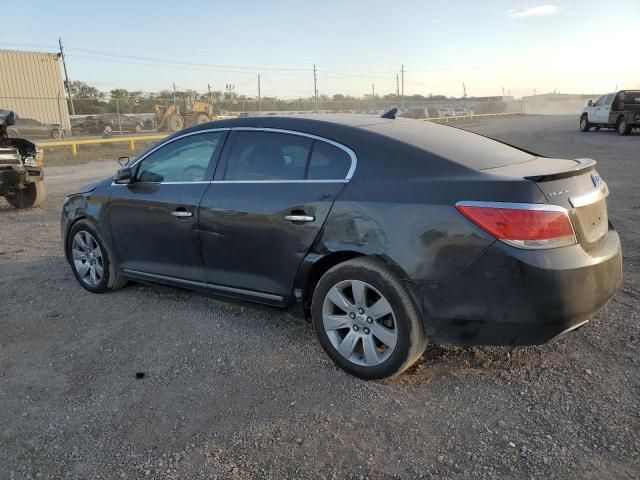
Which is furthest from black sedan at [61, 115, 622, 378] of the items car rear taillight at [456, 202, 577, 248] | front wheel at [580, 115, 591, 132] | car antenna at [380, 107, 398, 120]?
front wheel at [580, 115, 591, 132]

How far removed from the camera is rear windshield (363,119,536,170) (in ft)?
10.6

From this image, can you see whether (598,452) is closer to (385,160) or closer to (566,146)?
(385,160)

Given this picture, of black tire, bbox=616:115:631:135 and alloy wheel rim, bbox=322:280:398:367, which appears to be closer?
alloy wheel rim, bbox=322:280:398:367

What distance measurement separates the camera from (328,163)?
3488 mm

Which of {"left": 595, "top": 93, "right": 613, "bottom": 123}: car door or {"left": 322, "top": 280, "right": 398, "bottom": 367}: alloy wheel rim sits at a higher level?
{"left": 595, "top": 93, "right": 613, "bottom": 123}: car door

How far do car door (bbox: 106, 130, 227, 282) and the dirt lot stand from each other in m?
0.47

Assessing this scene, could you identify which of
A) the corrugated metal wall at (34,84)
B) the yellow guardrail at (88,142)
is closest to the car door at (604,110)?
the yellow guardrail at (88,142)

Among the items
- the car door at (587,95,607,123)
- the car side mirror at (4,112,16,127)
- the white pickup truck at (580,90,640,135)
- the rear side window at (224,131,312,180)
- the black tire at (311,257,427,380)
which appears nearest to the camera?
the black tire at (311,257,427,380)

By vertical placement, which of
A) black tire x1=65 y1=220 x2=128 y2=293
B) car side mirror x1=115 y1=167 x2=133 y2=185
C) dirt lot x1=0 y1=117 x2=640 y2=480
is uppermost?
car side mirror x1=115 y1=167 x2=133 y2=185

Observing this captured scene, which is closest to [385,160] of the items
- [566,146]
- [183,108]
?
[566,146]

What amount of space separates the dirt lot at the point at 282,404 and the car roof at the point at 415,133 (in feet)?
4.24

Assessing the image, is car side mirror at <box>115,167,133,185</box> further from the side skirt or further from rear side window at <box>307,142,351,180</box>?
rear side window at <box>307,142,351,180</box>

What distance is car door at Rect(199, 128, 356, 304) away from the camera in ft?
11.4

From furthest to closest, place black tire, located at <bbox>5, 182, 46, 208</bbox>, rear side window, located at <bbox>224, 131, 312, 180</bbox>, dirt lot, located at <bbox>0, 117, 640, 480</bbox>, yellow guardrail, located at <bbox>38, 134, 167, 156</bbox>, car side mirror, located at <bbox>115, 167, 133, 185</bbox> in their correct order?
yellow guardrail, located at <bbox>38, 134, 167, 156</bbox> < black tire, located at <bbox>5, 182, 46, 208</bbox> < car side mirror, located at <bbox>115, 167, 133, 185</bbox> < rear side window, located at <bbox>224, 131, 312, 180</bbox> < dirt lot, located at <bbox>0, 117, 640, 480</bbox>
